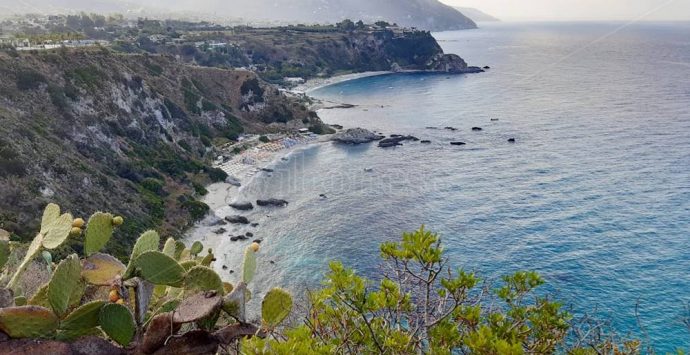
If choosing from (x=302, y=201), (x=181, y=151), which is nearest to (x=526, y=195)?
(x=302, y=201)

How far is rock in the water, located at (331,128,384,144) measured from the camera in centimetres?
8644

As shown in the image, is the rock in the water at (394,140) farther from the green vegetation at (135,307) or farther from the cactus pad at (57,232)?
the green vegetation at (135,307)

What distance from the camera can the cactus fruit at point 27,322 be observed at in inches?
188

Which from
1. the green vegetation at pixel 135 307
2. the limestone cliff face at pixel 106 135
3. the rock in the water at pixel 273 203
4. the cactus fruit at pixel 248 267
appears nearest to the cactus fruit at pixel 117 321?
the green vegetation at pixel 135 307

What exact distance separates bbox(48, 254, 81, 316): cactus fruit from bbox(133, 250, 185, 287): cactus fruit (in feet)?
2.07

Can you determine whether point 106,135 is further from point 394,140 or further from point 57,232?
point 57,232

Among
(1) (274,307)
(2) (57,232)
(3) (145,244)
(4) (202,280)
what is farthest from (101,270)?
(1) (274,307)

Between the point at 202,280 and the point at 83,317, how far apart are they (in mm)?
1256

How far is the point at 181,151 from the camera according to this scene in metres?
69.0

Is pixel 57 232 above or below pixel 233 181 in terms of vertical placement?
above

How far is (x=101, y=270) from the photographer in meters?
6.03

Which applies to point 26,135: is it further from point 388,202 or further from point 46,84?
point 388,202

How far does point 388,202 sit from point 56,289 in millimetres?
53251

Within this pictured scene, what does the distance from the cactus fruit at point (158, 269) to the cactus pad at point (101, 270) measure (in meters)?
0.74
